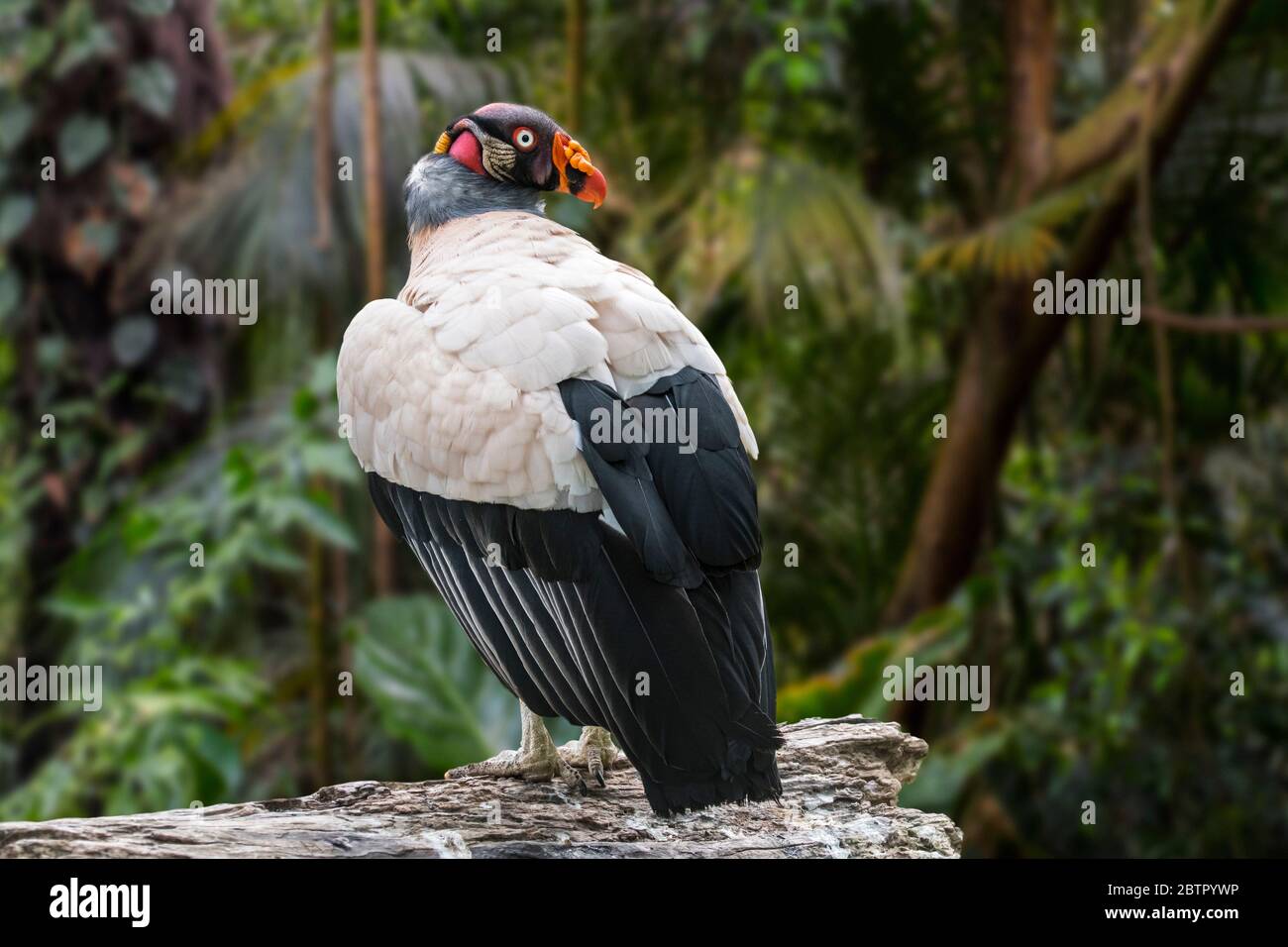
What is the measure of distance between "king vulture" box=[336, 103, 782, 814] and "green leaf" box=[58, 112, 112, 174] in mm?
3028

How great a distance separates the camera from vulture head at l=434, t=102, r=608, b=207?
2.61 metres

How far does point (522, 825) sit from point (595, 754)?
0.85 ft

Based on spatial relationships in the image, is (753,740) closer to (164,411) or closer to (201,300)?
(201,300)

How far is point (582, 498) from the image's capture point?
217cm

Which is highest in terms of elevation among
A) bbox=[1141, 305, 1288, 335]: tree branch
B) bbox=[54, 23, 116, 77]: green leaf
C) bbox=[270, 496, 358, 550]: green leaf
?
bbox=[54, 23, 116, 77]: green leaf

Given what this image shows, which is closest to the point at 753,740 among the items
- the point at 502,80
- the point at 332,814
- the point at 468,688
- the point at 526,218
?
the point at 332,814

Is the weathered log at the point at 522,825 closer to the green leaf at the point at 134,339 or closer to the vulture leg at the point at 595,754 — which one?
the vulture leg at the point at 595,754

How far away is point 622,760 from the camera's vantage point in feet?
8.54

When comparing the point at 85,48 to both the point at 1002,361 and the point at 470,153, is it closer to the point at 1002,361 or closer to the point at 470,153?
the point at 470,153

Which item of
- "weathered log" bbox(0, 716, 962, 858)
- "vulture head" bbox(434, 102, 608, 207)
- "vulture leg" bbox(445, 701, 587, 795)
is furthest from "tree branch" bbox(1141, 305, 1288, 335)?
"vulture leg" bbox(445, 701, 587, 795)

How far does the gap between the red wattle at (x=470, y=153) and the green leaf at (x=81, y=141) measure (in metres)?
2.83

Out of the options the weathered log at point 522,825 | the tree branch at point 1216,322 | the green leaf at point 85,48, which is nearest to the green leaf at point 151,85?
the green leaf at point 85,48

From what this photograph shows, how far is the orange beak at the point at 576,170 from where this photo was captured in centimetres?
260

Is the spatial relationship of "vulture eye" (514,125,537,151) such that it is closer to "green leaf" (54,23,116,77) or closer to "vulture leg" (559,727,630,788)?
"vulture leg" (559,727,630,788)
